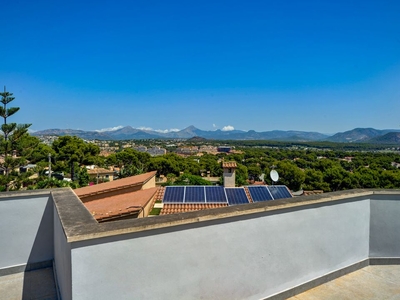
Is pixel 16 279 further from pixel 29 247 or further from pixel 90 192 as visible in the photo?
pixel 90 192

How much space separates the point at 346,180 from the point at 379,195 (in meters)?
36.1

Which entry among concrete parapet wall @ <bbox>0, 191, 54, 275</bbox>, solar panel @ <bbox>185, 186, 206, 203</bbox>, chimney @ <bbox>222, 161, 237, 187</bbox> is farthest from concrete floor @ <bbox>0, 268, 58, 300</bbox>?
chimney @ <bbox>222, 161, 237, 187</bbox>

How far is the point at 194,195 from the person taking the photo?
9547 mm

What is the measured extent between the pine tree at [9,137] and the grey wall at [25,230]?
15571 millimetres

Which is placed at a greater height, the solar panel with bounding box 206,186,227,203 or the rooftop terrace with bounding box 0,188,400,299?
the rooftop terrace with bounding box 0,188,400,299

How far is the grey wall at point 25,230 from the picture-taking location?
324cm

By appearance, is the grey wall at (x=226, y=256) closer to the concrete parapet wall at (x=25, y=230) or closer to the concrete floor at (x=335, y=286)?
the concrete floor at (x=335, y=286)

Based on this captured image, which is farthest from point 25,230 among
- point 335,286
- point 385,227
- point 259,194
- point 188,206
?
point 259,194

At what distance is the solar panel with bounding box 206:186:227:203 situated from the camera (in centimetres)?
908

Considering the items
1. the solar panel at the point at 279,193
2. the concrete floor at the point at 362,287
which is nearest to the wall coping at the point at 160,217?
the concrete floor at the point at 362,287

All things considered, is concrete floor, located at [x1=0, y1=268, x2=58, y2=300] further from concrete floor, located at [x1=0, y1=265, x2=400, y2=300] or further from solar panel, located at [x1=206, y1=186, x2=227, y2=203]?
solar panel, located at [x1=206, y1=186, x2=227, y2=203]

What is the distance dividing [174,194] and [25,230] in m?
6.55

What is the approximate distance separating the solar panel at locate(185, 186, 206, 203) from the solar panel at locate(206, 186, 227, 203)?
20cm

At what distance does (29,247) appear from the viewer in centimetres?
339
